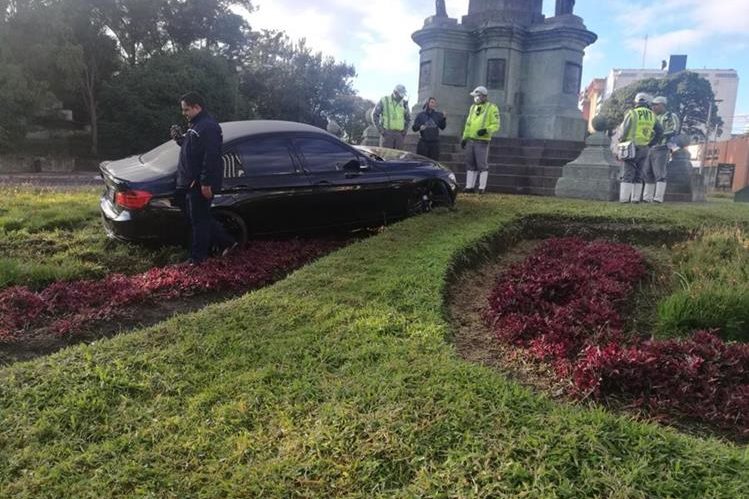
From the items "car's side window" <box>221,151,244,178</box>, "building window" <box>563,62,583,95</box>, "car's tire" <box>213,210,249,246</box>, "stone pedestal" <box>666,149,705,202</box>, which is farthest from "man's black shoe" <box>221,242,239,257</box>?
"building window" <box>563,62,583,95</box>

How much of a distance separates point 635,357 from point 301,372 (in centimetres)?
183

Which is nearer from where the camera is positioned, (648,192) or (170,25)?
(648,192)

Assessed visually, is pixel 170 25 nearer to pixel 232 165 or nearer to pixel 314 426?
pixel 232 165

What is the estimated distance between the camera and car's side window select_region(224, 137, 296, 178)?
6609mm

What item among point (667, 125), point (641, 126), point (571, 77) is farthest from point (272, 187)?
point (571, 77)

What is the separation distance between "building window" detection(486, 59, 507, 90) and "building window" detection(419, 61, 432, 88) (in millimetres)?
1534

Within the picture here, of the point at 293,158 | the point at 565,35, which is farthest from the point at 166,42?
the point at 293,158

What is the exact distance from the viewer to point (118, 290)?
5.00m

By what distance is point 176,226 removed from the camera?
6246mm

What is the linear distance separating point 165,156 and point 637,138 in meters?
8.55

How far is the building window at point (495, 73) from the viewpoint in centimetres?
1496

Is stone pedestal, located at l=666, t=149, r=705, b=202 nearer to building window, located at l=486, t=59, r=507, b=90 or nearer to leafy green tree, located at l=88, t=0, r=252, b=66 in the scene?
building window, located at l=486, t=59, r=507, b=90

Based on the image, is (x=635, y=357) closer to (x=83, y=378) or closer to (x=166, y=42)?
(x=83, y=378)

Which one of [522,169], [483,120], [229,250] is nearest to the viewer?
[229,250]
